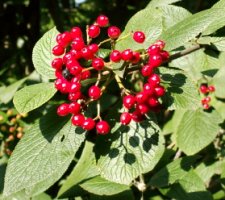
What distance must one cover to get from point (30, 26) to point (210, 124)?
1.85m

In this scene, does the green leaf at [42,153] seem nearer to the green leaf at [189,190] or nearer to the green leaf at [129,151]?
the green leaf at [129,151]

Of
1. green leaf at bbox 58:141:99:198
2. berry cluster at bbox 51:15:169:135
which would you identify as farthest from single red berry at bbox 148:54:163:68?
green leaf at bbox 58:141:99:198

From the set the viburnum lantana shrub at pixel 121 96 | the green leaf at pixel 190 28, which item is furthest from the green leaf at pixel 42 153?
the green leaf at pixel 190 28

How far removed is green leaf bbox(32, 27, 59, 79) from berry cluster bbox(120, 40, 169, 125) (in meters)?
0.38

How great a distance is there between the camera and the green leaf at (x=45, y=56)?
1.68 m

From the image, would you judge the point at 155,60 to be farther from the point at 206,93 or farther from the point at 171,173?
the point at 206,93

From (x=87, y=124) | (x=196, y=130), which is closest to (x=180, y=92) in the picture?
(x=87, y=124)

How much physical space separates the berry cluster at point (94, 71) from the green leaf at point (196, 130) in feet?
2.49

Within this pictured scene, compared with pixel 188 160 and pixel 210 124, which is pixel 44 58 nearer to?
pixel 188 160

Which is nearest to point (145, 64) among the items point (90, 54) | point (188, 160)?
point (90, 54)

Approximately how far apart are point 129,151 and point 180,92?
0.95ft

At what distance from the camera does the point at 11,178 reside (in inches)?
59.6

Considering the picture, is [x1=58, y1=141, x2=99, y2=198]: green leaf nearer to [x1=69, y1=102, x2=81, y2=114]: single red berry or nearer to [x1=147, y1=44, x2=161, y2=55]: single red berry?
[x1=69, y1=102, x2=81, y2=114]: single red berry

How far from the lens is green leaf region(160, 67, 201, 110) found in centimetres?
153
